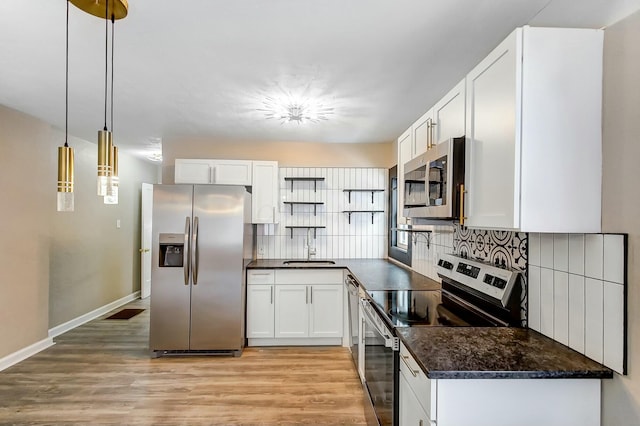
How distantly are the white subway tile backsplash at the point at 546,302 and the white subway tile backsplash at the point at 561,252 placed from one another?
0.19 ft

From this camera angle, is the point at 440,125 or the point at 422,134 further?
the point at 422,134

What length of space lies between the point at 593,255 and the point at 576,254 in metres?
0.07

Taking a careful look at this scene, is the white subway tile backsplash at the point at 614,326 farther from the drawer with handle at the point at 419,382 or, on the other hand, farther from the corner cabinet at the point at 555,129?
the drawer with handle at the point at 419,382

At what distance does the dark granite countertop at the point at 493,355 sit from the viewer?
1.18 m

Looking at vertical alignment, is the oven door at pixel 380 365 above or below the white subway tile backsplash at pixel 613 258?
below

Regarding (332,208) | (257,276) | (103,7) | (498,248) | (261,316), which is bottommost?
(261,316)

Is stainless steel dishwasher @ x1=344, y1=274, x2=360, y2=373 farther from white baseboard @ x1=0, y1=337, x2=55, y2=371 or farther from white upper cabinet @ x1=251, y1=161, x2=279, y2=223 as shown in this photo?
white baseboard @ x1=0, y1=337, x2=55, y2=371

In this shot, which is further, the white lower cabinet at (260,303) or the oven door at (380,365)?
the white lower cabinet at (260,303)

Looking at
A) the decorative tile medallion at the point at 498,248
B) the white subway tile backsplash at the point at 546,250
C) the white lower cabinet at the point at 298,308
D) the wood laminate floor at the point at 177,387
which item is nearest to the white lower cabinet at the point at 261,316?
the white lower cabinet at the point at 298,308

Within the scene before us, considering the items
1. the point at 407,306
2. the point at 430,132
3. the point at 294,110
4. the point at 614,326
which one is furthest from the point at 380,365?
Answer: the point at 294,110

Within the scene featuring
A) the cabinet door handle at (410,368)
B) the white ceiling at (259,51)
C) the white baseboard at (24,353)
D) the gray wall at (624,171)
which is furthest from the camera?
the white baseboard at (24,353)

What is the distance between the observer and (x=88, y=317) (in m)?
4.50

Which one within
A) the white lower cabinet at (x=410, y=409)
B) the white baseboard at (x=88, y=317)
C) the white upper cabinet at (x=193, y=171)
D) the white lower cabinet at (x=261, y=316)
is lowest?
the white baseboard at (x=88, y=317)

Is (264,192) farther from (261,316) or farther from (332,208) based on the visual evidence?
(261,316)
